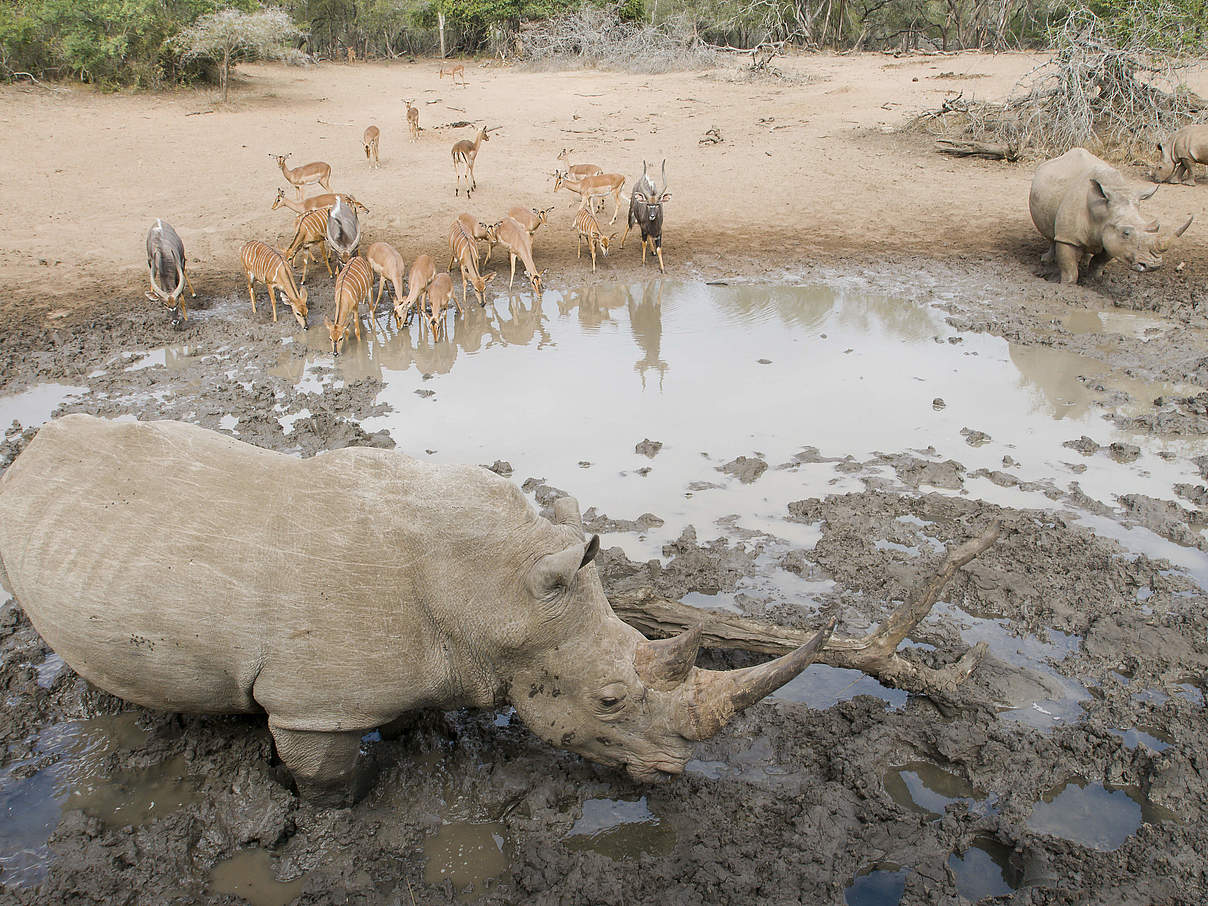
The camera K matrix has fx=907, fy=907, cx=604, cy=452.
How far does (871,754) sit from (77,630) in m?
3.58

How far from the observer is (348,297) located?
9812 millimetres

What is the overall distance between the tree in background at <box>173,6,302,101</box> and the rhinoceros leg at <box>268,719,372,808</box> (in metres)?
22.9

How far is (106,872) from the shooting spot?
148 inches

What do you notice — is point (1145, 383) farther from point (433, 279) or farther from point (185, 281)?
point (185, 281)

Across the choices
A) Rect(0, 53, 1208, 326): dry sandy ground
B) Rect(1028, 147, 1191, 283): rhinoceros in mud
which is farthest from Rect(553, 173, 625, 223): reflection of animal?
Rect(1028, 147, 1191, 283): rhinoceros in mud

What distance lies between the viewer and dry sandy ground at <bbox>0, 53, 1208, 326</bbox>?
1277 centimetres

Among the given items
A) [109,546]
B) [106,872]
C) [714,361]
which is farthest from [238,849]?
[714,361]

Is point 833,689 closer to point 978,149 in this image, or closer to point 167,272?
point 167,272

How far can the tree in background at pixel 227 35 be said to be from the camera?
22.2 m

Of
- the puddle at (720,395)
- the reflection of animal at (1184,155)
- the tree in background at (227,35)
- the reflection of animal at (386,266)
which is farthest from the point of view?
the tree in background at (227,35)

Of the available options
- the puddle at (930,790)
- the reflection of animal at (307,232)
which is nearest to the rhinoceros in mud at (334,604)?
the puddle at (930,790)

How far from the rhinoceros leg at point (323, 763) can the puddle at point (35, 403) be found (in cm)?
547

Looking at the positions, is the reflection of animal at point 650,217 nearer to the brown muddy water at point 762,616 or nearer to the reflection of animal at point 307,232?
the brown muddy water at point 762,616

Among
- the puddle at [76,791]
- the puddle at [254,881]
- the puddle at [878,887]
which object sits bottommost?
the puddle at [254,881]
